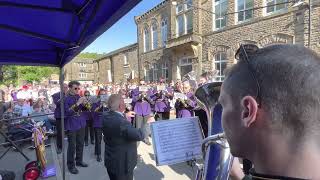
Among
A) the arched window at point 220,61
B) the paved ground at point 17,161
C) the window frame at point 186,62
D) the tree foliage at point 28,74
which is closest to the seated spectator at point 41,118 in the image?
the paved ground at point 17,161

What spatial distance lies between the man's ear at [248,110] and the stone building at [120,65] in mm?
27639

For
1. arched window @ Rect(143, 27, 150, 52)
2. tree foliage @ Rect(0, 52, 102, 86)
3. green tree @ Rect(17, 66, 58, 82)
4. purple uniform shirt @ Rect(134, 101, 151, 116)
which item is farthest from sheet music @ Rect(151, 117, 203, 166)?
green tree @ Rect(17, 66, 58, 82)

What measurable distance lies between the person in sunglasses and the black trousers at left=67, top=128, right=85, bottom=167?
605 cm

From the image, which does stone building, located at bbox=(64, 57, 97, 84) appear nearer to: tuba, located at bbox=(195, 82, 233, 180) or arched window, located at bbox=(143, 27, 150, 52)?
arched window, located at bbox=(143, 27, 150, 52)

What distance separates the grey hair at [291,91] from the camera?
33.4 inches

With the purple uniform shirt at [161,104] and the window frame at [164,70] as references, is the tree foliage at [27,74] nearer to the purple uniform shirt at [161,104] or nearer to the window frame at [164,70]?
the window frame at [164,70]

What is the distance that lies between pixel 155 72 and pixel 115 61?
11740 millimetres

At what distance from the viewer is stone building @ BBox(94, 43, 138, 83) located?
96.3ft

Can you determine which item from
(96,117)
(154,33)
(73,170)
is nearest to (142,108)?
(96,117)

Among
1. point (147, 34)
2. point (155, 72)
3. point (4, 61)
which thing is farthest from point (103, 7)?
point (147, 34)

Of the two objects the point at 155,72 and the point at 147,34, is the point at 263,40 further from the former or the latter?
the point at 147,34

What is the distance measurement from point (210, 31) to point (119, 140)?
14.6 meters

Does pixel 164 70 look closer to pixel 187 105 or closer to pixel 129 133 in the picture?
pixel 187 105

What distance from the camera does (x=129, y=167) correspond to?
13.3 feet
